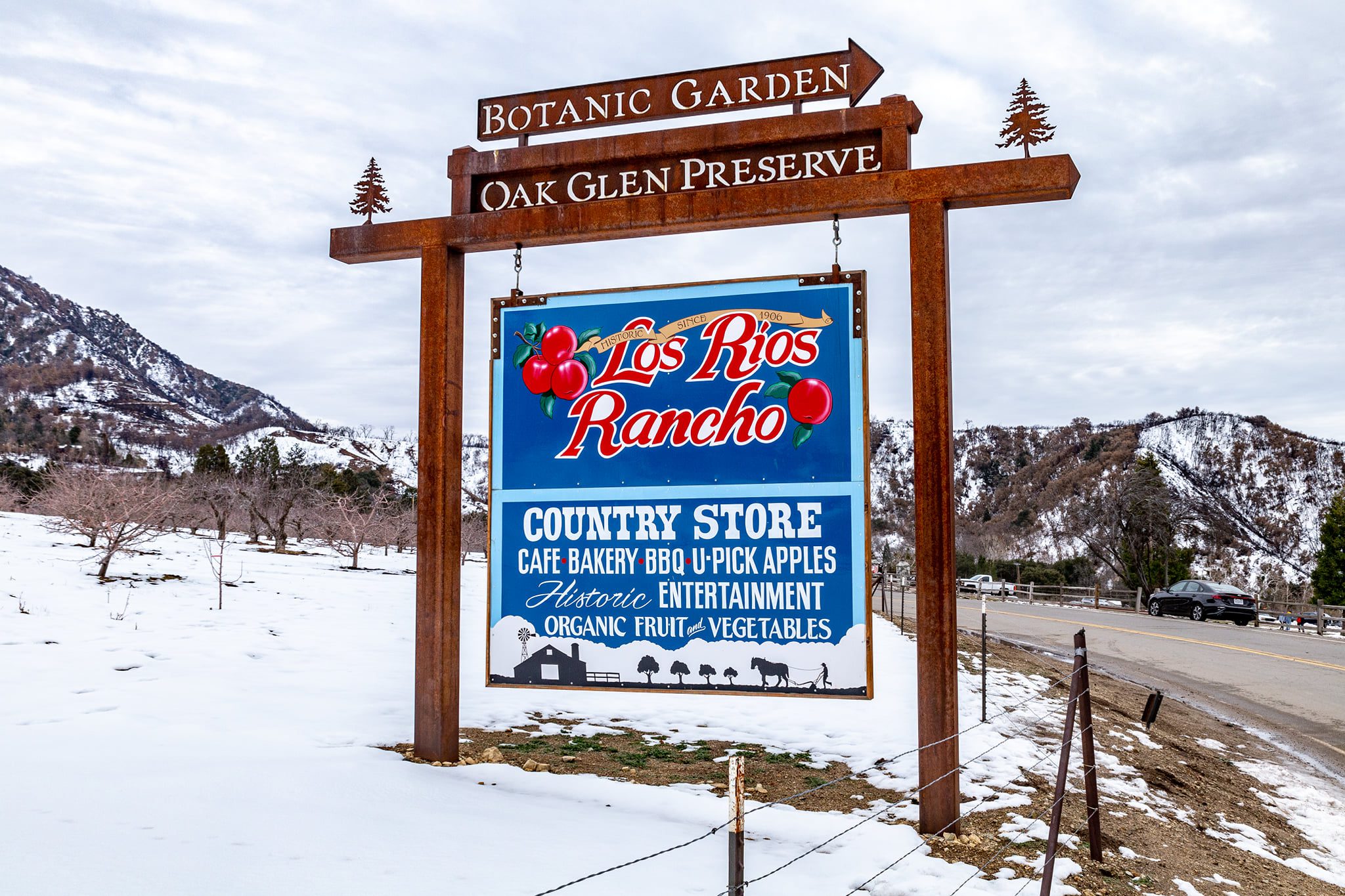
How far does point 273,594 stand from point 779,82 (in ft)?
39.5

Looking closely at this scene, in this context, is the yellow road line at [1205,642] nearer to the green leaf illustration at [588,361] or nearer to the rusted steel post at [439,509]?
the green leaf illustration at [588,361]

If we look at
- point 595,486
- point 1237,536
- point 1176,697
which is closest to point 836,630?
point 595,486

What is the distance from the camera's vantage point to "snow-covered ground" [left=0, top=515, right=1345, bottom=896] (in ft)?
12.4

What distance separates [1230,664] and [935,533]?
13976 mm

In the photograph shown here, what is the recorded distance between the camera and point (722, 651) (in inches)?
213

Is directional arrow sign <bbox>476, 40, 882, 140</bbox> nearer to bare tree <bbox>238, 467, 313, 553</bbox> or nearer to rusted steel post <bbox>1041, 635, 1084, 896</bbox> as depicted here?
rusted steel post <bbox>1041, 635, 1084, 896</bbox>

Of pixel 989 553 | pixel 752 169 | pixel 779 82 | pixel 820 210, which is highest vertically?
pixel 779 82

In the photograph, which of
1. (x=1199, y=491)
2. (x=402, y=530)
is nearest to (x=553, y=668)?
(x=402, y=530)

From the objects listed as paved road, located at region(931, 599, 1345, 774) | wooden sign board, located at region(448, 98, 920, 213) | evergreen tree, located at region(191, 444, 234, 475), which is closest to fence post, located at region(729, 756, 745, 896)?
wooden sign board, located at region(448, 98, 920, 213)

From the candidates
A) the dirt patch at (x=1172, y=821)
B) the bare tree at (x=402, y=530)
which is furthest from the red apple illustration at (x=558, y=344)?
the bare tree at (x=402, y=530)

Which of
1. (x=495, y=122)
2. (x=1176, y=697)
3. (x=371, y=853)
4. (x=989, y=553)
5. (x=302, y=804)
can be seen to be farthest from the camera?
(x=989, y=553)

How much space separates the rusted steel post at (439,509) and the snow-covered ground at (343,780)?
0.44 meters

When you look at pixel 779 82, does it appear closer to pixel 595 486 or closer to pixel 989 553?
pixel 595 486

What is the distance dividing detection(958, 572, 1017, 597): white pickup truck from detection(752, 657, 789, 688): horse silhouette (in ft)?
117
